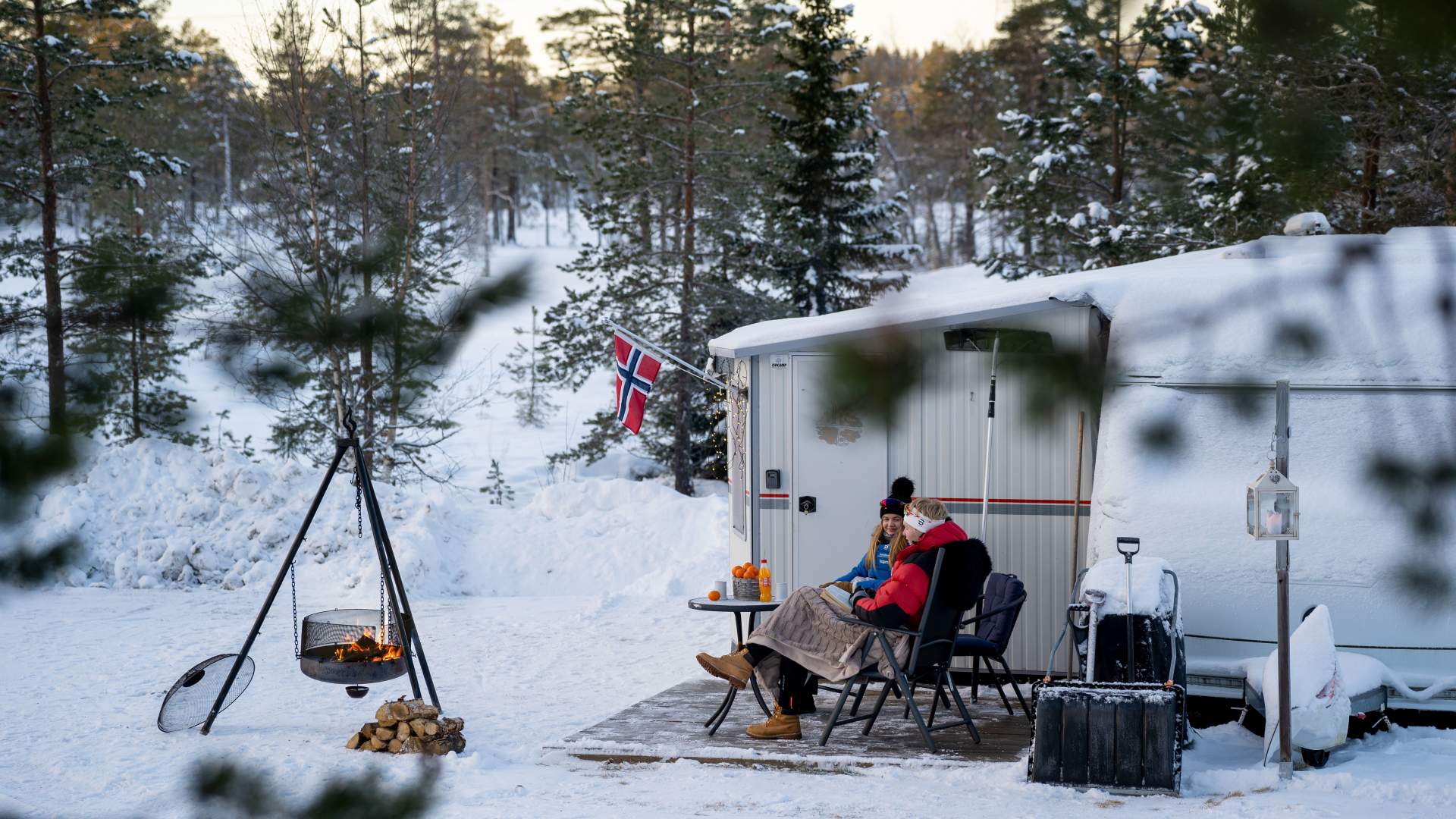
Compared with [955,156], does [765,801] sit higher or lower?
lower

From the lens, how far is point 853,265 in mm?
19672

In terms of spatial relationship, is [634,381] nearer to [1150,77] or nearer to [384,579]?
[384,579]

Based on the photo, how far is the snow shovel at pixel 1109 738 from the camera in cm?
579

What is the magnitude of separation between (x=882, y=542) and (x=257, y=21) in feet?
20.0

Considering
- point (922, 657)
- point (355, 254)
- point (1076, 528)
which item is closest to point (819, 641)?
point (922, 657)

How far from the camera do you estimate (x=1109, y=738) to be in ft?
19.3

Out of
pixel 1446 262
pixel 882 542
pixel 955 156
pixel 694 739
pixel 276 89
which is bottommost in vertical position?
pixel 694 739

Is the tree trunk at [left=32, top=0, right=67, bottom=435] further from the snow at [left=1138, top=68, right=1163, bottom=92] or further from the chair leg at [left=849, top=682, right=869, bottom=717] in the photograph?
the chair leg at [left=849, top=682, right=869, bottom=717]

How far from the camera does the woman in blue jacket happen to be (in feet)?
24.5

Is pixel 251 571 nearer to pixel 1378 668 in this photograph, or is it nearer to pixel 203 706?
pixel 203 706

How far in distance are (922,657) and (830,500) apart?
6.32 feet

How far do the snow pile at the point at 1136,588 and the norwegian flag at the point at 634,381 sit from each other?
5.09m

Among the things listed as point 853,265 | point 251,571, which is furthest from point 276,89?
point 853,265

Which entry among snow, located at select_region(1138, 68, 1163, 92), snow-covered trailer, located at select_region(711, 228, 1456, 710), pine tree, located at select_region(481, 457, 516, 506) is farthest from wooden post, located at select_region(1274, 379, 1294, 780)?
pine tree, located at select_region(481, 457, 516, 506)
